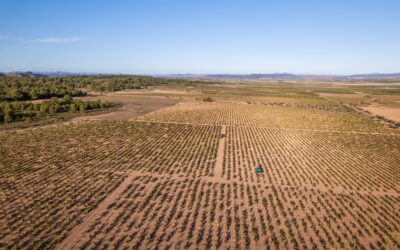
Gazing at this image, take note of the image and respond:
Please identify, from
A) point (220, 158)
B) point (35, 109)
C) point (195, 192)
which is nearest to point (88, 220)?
point (195, 192)

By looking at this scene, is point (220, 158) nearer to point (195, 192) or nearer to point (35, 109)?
point (195, 192)

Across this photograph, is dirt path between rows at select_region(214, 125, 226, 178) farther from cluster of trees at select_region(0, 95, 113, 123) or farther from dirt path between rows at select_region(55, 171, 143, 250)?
cluster of trees at select_region(0, 95, 113, 123)

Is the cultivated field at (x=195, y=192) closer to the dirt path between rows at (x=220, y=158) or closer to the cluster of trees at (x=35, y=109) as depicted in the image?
the dirt path between rows at (x=220, y=158)

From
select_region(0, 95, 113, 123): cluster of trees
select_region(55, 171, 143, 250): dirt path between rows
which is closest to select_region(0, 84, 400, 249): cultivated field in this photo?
select_region(55, 171, 143, 250): dirt path between rows

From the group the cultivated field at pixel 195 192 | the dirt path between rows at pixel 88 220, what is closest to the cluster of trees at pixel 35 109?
the cultivated field at pixel 195 192

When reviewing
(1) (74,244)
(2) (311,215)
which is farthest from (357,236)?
(1) (74,244)

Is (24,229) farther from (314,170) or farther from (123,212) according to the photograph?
(314,170)
